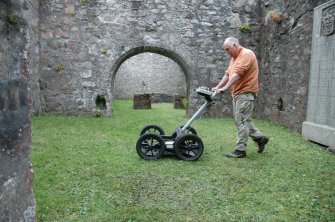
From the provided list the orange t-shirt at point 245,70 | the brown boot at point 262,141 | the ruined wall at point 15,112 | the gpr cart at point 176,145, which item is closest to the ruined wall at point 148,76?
the brown boot at point 262,141

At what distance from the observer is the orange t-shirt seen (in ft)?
15.0

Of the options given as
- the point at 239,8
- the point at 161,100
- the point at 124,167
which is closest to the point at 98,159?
the point at 124,167

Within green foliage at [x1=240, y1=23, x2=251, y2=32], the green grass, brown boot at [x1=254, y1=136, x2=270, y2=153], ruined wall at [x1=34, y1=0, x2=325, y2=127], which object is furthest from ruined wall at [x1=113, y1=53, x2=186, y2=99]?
brown boot at [x1=254, y1=136, x2=270, y2=153]

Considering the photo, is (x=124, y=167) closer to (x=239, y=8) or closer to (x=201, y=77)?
(x=201, y=77)

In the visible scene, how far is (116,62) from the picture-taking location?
9.04 metres

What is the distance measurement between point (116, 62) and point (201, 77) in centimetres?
242

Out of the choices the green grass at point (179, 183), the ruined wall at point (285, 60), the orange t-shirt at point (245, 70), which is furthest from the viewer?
the ruined wall at point (285, 60)

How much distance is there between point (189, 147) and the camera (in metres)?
4.50

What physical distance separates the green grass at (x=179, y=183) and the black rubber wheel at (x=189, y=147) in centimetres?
11

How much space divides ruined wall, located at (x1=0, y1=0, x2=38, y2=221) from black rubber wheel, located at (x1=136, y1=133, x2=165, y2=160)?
98.2 inches

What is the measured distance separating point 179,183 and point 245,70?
1.95 metres

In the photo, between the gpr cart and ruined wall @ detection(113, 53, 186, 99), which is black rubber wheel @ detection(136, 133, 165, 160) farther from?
ruined wall @ detection(113, 53, 186, 99)

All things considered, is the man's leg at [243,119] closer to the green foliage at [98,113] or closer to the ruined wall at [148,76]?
the green foliage at [98,113]

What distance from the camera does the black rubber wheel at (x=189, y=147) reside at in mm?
4449
